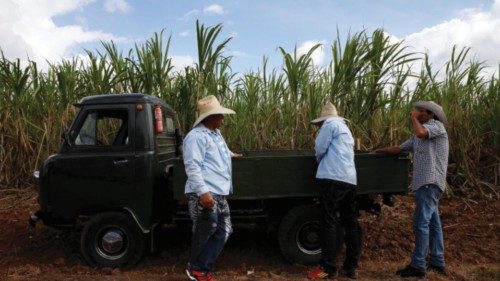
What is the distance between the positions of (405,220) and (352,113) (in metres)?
1.74

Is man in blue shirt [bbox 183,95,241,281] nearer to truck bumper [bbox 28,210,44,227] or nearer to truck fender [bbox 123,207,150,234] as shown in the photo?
truck fender [bbox 123,207,150,234]

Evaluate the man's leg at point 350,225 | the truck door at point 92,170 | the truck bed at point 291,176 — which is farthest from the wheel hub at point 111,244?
the man's leg at point 350,225

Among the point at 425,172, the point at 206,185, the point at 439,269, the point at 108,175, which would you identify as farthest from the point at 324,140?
the point at 108,175

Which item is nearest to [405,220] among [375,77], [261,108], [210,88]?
[375,77]

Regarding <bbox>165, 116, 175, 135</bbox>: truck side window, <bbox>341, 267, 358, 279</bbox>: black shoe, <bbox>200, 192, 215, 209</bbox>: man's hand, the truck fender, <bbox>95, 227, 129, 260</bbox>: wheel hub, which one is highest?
<bbox>165, 116, 175, 135</bbox>: truck side window

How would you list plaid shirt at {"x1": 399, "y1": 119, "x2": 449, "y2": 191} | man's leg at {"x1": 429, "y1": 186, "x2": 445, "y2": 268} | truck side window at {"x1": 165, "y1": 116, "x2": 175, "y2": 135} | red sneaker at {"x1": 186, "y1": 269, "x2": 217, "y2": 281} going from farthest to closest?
truck side window at {"x1": 165, "y1": 116, "x2": 175, "y2": 135}
man's leg at {"x1": 429, "y1": 186, "x2": 445, "y2": 268}
plaid shirt at {"x1": 399, "y1": 119, "x2": 449, "y2": 191}
red sneaker at {"x1": 186, "y1": 269, "x2": 217, "y2": 281}

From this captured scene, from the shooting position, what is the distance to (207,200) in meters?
4.20

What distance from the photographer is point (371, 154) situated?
5.21 meters

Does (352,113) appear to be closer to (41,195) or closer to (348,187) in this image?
(348,187)

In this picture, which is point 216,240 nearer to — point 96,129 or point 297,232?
point 297,232

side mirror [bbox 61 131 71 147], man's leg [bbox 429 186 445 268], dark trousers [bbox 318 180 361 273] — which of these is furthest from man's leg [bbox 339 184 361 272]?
side mirror [bbox 61 131 71 147]

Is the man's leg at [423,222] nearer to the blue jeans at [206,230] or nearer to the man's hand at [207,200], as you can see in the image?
the blue jeans at [206,230]

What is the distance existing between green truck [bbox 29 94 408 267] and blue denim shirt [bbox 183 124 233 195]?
751mm

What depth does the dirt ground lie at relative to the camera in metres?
5.20
